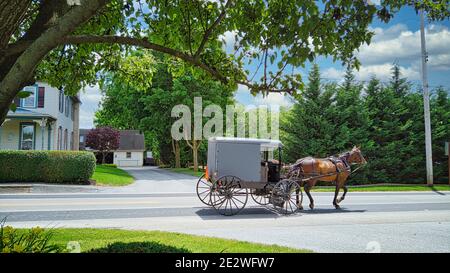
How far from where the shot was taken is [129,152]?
7288cm

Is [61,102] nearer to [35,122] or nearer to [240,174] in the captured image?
[35,122]

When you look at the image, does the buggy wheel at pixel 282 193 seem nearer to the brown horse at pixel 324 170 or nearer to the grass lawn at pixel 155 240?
the brown horse at pixel 324 170

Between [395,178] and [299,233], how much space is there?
75.1 feet

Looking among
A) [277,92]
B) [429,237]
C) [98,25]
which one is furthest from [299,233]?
[98,25]

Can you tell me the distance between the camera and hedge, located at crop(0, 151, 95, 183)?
68.5 ft

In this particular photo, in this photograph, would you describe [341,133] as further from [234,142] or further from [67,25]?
[67,25]

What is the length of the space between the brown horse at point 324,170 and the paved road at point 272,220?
0.91 metres

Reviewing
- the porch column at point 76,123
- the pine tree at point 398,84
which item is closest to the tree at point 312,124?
the pine tree at point 398,84

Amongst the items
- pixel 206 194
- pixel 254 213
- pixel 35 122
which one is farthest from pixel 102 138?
pixel 254 213

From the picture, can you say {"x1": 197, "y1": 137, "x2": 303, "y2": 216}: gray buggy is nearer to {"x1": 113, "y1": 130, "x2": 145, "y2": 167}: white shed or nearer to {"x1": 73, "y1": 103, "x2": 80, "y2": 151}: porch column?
{"x1": 73, "y1": 103, "x2": 80, "y2": 151}: porch column

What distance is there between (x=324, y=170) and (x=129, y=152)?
62005mm

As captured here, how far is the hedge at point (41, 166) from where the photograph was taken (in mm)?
20891

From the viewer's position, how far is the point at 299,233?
9.48m

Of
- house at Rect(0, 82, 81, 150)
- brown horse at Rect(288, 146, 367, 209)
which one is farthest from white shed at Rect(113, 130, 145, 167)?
brown horse at Rect(288, 146, 367, 209)
